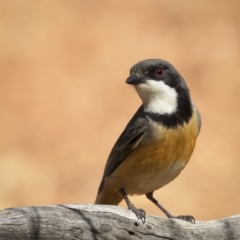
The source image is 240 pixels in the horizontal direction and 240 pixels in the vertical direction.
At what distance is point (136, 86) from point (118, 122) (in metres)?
7.10

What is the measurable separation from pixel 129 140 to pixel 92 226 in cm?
139

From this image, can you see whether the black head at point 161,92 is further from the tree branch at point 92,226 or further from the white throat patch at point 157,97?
the tree branch at point 92,226

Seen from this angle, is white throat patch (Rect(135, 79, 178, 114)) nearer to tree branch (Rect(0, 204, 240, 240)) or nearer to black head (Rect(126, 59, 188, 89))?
black head (Rect(126, 59, 188, 89))

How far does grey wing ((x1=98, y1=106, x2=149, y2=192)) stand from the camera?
7.24m

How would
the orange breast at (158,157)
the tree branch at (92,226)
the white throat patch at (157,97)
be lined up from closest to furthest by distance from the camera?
1. the tree branch at (92,226)
2. the orange breast at (158,157)
3. the white throat patch at (157,97)

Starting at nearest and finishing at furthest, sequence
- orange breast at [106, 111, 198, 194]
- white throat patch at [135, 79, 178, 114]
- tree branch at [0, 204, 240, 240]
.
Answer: tree branch at [0, 204, 240, 240], orange breast at [106, 111, 198, 194], white throat patch at [135, 79, 178, 114]

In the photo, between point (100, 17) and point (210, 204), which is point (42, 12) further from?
point (210, 204)

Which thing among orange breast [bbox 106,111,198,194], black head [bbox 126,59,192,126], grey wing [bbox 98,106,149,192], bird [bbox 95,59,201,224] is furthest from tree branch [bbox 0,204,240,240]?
black head [bbox 126,59,192,126]

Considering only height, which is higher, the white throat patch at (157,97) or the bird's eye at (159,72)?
the bird's eye at (159,72)

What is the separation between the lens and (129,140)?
732 centimetres

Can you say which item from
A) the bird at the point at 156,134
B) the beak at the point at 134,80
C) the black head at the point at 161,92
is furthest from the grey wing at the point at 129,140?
the beak at the point at 134,80

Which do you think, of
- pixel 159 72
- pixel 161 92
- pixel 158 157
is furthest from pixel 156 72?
pixel 158 157

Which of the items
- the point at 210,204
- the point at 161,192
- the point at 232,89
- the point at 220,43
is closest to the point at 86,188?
the point at 161,192

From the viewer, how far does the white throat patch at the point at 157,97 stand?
7.23 metres
